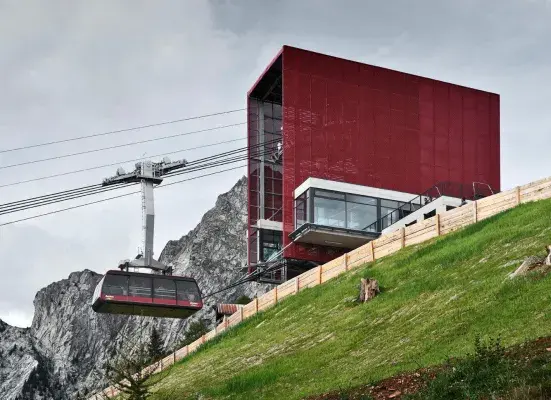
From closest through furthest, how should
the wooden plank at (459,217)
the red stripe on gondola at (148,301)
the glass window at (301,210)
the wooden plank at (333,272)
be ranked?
the wooden plank at (459,217)
the wooden plank at (333,272)
the red stripe on gondola at (148,301)
the glass window at (301,210)

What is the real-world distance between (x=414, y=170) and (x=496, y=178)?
8702mm

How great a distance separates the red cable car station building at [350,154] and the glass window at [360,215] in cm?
10

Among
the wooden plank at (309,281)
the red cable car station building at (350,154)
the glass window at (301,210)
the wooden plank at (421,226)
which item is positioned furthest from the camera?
the red cable car station building at (350,154)

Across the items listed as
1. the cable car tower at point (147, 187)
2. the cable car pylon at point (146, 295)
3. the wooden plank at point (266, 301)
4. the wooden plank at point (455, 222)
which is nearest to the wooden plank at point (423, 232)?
the wooden plank at point (455, 222)

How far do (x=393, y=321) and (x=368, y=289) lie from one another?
22.7 feet

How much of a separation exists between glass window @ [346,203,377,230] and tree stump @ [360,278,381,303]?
30.0 metres

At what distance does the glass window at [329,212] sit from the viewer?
245 feet

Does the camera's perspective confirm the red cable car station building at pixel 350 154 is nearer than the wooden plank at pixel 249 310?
No

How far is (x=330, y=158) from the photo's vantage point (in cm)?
7944

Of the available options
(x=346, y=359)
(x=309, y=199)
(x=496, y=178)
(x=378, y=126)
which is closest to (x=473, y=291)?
(x=346, y=359)

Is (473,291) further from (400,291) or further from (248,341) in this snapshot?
(248,341)

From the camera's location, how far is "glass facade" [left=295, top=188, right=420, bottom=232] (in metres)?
74.9

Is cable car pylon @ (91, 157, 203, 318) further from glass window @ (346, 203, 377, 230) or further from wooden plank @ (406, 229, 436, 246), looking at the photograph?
wooden plank @ (406, 229, 436, 246)

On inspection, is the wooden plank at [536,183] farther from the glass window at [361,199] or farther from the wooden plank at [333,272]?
the glass window at [361,199]
